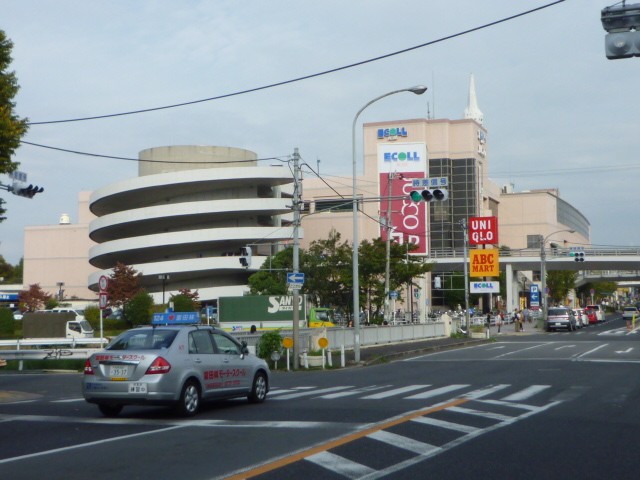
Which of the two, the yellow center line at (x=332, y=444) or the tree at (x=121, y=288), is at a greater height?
the tree at (x=121, y=288)

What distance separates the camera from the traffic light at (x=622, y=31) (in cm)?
1291

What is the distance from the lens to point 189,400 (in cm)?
1464

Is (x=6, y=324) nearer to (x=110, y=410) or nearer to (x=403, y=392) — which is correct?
(x=403, y=392)

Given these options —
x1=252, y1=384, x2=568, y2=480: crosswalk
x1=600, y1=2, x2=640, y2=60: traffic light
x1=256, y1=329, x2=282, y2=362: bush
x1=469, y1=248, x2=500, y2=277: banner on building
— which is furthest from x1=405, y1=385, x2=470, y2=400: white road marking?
x1=469, y1=248, x2=500, y2=277: banner on building

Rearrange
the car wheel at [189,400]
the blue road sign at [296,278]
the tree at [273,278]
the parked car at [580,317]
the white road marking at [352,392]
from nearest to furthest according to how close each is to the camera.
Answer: the car wheel at [189,400], the white road marking at [352,392], the blue road sign at [296,278], the tree at [273,278], the parked car at [580,317]

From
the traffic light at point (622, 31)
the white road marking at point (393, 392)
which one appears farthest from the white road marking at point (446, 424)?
the traffic light at point (622, 31)

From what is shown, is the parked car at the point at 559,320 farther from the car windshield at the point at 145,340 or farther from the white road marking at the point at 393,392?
the car windshield at the point at 145,340

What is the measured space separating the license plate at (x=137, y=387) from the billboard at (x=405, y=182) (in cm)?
7753

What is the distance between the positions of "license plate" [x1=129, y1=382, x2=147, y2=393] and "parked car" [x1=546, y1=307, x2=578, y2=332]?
59743mm

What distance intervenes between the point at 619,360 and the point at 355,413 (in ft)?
61.6

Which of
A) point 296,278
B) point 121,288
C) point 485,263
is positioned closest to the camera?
point 296,278

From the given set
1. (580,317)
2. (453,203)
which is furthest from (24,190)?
(453,203)

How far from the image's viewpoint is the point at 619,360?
30688 millimetres

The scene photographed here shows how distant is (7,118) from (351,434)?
10796 mm
